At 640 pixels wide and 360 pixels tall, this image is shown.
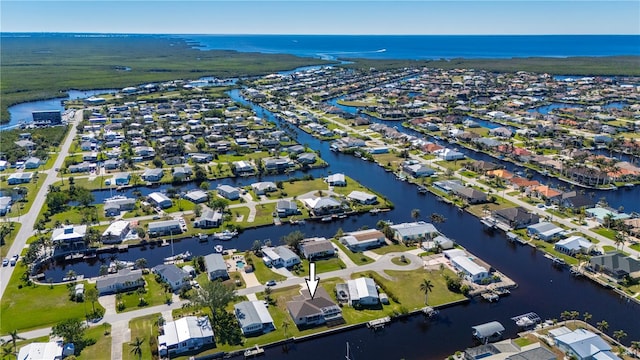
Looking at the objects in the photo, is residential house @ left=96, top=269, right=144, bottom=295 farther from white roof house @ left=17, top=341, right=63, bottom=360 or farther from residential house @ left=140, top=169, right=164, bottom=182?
residential house @ left=140, top=169, right=164, bottom=182

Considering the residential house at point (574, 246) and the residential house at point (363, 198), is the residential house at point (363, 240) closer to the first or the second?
the residential house at point (363, 198)

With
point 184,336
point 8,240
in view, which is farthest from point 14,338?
point 8,240

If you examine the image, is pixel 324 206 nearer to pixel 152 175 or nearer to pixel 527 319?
pixel 527 319

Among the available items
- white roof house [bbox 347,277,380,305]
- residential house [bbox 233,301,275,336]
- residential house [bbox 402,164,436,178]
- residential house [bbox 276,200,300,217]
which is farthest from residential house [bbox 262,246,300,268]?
residential house [bbox 402,164,436,178]

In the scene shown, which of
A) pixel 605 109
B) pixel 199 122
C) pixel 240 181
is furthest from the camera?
pixel 605 109

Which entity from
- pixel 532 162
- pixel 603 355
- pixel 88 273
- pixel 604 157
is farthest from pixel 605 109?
pixel 88 273

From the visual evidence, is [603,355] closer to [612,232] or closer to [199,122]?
[612,232]
